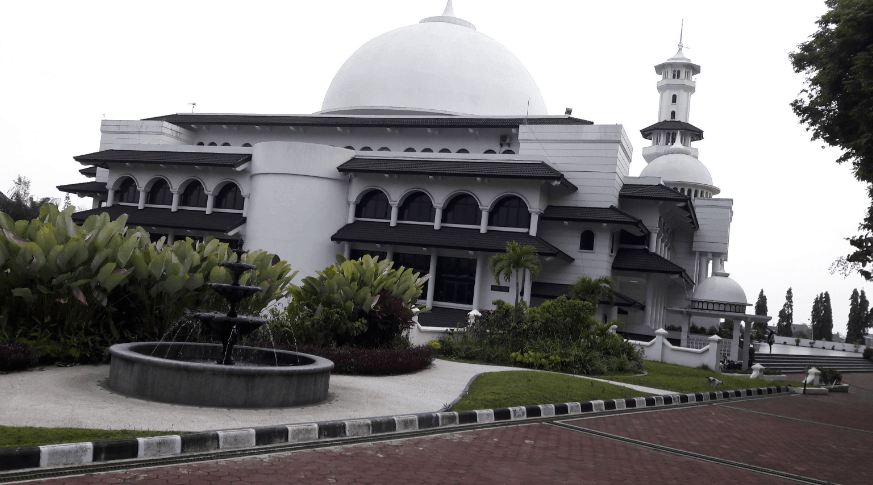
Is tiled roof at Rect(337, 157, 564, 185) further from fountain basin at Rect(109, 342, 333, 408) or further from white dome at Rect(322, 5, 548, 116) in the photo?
fountain basin at Rect(109, 342, 333, 408)

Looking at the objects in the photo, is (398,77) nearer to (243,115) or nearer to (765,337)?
(243,115)

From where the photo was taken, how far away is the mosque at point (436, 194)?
31469 mm

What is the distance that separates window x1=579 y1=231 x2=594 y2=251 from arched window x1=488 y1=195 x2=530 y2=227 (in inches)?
106

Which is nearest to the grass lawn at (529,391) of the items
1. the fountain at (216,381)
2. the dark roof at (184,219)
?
the fountain at (216,381)

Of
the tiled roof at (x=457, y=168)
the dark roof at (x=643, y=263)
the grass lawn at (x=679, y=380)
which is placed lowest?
the grass lawn at (x=679, y=380)

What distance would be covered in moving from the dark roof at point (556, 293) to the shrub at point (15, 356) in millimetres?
22605

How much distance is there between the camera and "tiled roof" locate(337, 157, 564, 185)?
30047mm

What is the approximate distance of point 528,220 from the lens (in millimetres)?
31359

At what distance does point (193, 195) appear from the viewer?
3669 centimetres

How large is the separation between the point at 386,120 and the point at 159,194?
39.8 feet

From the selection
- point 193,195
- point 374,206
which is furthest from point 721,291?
point 193,195

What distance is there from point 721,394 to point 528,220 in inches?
596

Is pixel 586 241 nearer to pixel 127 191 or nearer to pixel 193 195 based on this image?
pixel 193 195

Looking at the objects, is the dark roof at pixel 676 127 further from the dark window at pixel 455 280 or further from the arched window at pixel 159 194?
the arched window at pixel 159 194
